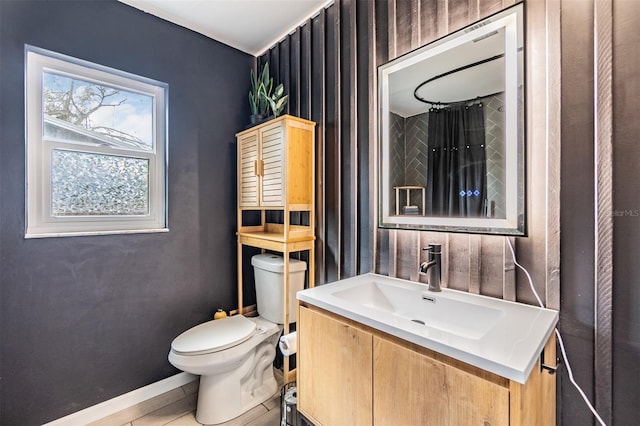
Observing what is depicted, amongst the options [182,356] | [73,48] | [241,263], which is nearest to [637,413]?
[182,356]

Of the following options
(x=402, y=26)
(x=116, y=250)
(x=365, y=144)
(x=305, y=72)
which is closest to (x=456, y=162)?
(x=365, y=144)

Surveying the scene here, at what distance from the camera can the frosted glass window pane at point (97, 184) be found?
5.09ft

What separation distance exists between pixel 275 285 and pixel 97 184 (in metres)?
1.20

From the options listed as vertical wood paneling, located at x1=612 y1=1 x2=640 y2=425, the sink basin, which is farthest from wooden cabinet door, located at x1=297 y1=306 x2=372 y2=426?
vertical wood paneling, located at x1=612 y1=1 x2=640 y2=425

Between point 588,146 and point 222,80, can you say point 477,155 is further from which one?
point 222,80

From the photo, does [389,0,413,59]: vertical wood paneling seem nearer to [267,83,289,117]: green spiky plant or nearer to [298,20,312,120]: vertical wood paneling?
[298,20,312,120]: vertical wood paneling

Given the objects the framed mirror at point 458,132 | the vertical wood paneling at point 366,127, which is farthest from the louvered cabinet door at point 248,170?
the framed mirror at point 458,132

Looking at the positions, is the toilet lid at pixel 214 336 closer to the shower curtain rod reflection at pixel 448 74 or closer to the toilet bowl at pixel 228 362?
the toilet bowl at pixel 228 362

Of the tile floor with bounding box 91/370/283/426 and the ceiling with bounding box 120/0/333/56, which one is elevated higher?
the ceiling with bounding box 120/0/333/56

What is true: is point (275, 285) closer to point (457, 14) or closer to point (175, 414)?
point (175, 414)

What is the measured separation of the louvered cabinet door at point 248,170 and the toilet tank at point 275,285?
41cm

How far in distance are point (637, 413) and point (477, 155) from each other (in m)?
0.93

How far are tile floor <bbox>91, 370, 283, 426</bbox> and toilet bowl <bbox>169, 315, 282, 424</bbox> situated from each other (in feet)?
0.15

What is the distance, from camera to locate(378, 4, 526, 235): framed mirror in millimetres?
1052
